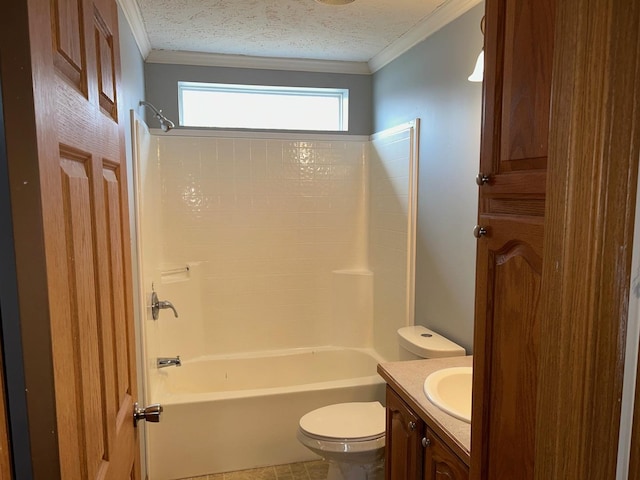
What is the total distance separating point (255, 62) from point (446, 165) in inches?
63.1

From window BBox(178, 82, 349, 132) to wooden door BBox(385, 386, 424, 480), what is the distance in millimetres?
2203

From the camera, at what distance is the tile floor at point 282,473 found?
262 centimetres

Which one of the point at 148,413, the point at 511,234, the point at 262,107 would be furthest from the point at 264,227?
the point at 511,234

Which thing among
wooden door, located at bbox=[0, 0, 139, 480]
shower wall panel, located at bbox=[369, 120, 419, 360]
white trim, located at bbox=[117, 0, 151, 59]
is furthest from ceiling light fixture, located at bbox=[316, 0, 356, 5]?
wooden door, located at bbox=[0, 0, 139, 480]

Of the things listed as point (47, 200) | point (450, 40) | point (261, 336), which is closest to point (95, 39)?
point (47, 200)

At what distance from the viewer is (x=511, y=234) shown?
0.86 metres

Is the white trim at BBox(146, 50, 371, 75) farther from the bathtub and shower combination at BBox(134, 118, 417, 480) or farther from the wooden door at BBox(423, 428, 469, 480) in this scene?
the wooden door at BBox(423, 428, 469, 480)

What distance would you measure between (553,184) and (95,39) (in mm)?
905

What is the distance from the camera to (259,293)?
3414 millimetres

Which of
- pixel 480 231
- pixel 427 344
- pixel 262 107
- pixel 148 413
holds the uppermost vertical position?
pixel 262 107

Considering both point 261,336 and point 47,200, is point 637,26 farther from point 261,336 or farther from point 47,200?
point 261,336

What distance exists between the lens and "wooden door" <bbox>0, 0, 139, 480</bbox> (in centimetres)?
55

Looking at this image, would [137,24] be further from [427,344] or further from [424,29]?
[427,344]

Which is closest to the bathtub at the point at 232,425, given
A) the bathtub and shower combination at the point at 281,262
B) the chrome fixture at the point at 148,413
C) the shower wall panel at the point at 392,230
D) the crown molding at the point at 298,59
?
the bathtub and shower combination at the point at 281,262
